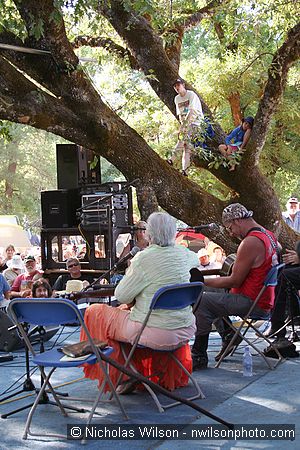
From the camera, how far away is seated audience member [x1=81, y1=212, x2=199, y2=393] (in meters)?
5.48

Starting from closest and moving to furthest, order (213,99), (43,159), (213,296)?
(213,296)
(213,99)
(43,159)

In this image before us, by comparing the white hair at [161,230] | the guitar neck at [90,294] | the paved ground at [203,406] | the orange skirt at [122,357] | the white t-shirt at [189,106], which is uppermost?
the white t-shirt at [189,106]

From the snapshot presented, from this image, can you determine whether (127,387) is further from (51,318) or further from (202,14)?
(202,14)

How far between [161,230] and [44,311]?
1218mm

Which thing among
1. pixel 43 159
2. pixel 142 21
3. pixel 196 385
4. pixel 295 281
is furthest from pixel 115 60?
pixel 43 159

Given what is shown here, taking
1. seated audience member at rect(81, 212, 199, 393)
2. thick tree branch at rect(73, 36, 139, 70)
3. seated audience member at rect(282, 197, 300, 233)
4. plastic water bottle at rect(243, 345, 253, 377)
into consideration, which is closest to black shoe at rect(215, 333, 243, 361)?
plastic water bottle at rect(243, 345, 253, 377)

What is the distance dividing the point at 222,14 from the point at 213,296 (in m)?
5.72

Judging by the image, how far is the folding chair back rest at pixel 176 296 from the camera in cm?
521

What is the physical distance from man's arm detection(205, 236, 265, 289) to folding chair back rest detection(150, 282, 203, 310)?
111cm

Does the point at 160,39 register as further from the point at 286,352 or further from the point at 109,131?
the point at 286,352

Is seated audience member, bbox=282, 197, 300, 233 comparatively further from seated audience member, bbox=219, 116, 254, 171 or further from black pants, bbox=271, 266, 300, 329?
black pants, bbox=271, 266, 300, 329

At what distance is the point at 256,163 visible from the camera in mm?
10688

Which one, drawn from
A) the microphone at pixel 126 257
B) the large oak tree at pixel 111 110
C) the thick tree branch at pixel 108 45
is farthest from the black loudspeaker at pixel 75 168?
the microphone at pixel 126 257

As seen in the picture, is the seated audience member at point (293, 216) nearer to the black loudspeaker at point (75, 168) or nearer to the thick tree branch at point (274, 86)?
the thick tree branch at point (274, 86)
